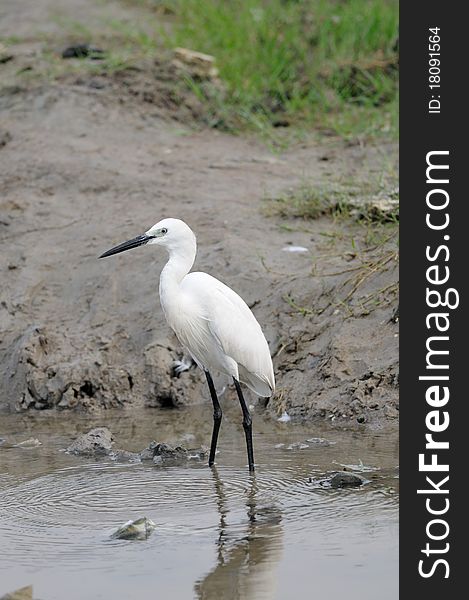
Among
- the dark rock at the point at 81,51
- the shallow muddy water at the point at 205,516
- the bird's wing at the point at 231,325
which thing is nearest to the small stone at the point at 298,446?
the shallow muddy water at the point at 205,516

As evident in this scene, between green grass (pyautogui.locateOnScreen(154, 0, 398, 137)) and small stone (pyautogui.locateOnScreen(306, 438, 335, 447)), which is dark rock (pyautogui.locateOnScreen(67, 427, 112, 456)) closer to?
small stone (pyautogui.locateOnScreen(306, 438, 335, 447))

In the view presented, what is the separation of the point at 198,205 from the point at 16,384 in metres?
2.02

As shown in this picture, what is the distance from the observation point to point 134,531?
4.60m

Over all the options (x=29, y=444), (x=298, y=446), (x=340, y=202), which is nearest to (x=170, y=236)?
(x=298, y=446)

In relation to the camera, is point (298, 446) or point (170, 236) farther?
point (298, 446)

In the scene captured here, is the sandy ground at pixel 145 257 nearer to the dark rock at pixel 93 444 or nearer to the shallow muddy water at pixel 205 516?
the shallow muddy water at pixel 205 516

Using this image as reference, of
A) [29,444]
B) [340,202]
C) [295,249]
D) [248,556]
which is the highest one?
[340,202]

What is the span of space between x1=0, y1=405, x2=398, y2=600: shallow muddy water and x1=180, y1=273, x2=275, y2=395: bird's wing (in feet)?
1.59

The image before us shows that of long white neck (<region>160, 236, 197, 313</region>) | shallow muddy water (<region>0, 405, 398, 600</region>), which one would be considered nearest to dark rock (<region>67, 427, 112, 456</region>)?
shallow muddy water (<region>0, 405, 398, 600</region>)

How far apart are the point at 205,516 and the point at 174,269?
4.43 ft

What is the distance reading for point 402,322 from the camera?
190 inches

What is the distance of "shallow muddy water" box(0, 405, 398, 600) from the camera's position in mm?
4164

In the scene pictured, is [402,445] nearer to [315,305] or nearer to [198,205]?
[315,305]

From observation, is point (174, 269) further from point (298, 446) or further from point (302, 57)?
point (302, 57)
